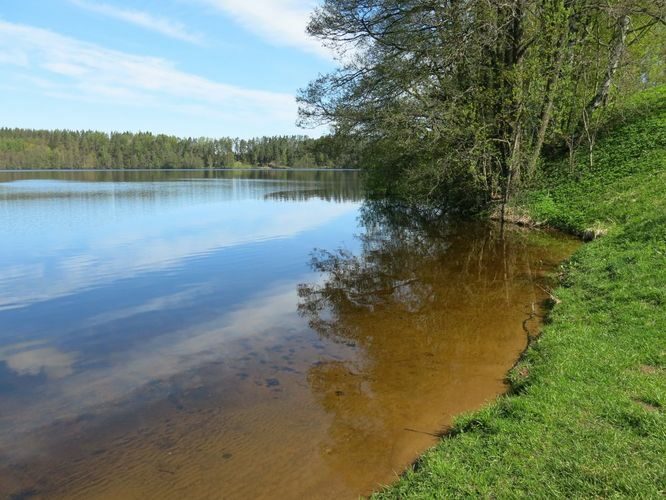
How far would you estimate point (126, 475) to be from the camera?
453 cm

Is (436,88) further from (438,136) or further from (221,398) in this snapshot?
(221,398)

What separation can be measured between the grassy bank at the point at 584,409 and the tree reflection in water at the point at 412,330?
0.54 meters

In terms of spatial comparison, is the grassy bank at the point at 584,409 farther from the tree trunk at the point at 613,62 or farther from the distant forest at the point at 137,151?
the distant forest at the point at 137,151

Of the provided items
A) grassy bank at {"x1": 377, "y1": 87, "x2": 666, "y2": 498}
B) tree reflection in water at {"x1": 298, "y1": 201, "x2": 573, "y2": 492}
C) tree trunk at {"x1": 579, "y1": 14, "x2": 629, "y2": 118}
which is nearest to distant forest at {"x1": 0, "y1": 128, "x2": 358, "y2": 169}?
tree trunk at {"x1": 579, "y1": 14, "x2": 629, "y2": 118}

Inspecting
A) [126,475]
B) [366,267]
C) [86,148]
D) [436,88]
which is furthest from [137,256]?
[86,148]

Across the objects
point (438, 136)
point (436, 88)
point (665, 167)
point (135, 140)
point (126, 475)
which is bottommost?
point (126, 475)

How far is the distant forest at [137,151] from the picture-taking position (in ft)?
452

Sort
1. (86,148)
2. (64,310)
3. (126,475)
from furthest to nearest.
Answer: (86,148), (64,310), (126,475)

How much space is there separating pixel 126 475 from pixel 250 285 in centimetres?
691

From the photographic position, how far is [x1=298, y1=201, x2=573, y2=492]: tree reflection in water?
5.24 meters

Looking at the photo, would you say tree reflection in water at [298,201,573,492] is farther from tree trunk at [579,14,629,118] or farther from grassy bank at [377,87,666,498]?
tree trunk at [579,14,629,118]

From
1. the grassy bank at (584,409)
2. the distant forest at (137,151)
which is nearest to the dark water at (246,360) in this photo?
the grassy bank at (584,409)

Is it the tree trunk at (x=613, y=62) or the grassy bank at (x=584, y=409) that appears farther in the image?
the tree trunk at (x=613, y=62)

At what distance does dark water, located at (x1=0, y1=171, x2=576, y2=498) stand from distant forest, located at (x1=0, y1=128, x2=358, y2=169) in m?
122
